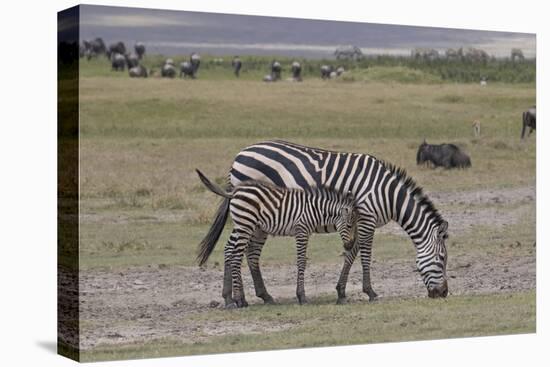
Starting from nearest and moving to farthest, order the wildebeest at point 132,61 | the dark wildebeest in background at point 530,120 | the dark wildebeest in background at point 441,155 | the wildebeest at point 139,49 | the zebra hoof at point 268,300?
1. the wildebeest at point 139,49
2. the wildebeest at point 132,61
3. the zebra hoof at point 268,300
4. the dark wildebeest in background at point 441,155
5. the dark wildebeest in background at point 530,120

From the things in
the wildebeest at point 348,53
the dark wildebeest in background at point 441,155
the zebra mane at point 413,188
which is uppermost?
the wildebeest at point 348,53

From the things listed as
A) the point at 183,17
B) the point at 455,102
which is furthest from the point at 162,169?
the point at 455,102

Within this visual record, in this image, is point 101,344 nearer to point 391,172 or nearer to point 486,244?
point 391,172

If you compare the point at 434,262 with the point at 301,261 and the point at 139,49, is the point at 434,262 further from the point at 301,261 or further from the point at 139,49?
the point at 139,49

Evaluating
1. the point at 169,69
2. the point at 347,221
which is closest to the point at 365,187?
the point at 347,221

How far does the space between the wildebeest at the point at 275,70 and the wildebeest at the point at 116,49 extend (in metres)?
2.04

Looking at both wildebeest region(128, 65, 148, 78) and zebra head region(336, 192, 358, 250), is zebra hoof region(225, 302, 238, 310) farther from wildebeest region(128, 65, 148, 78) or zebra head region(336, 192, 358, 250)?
wildebeest region(128, 65, 148, 78)

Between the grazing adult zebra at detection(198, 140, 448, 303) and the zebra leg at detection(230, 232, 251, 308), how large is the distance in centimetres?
9

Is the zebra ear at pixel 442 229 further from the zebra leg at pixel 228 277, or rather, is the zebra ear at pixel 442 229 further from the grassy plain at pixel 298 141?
the zebra leg at pixel 228 277

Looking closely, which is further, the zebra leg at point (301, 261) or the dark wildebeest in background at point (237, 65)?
the dark wildebeest in background at point (237, 65)

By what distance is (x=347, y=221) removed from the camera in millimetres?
15438

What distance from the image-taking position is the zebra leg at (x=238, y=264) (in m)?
15.1

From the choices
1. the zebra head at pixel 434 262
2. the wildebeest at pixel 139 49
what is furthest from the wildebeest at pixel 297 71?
the zebra head at pixel 434 262

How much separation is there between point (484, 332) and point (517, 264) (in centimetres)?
126
